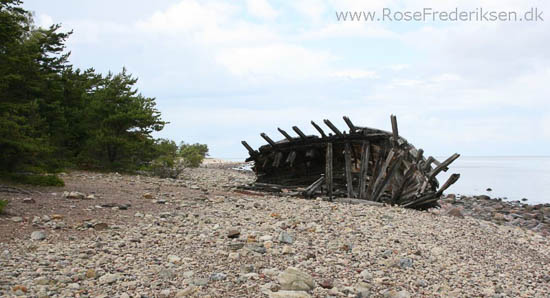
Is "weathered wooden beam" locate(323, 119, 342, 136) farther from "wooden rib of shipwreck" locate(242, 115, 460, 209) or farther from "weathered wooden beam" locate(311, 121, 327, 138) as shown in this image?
"weathered wooden beam" locate(311, 121, 327, 138)

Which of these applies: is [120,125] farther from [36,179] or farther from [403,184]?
[403,184]

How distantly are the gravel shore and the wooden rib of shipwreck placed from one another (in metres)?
2.77

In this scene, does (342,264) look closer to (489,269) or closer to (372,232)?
(372,232)

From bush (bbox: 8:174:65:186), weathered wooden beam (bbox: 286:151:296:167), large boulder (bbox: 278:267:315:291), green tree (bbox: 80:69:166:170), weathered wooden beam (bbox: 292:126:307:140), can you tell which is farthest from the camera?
green tree (bbox: 80:69:166:170)

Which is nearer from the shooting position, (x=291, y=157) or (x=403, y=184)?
(x=403, y=184)

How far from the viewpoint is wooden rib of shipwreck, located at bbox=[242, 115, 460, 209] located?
1245cm

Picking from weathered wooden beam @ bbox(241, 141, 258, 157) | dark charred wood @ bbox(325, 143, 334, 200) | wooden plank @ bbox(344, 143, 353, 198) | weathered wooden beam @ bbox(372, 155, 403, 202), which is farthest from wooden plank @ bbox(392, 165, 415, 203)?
weathered wooden beam @ bbox(241, 141, 258, 157)

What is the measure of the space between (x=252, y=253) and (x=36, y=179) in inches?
323

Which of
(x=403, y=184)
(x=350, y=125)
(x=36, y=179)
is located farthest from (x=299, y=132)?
(x=36, y=179)

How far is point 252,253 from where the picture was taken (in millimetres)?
5992

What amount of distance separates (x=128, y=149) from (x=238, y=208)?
11.5 m

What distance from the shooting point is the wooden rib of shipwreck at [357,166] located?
12453mm

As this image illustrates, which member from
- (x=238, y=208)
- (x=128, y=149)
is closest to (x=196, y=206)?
(x=238, y=208)

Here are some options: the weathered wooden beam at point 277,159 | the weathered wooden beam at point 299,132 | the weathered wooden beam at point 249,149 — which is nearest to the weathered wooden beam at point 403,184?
the weathered wooden beam at point 299,132
